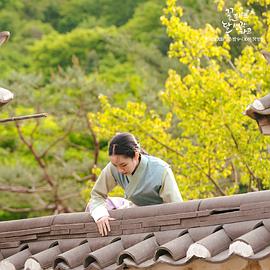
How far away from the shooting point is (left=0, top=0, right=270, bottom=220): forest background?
15.7 meters

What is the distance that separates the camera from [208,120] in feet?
51.6

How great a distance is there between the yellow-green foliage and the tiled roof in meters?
8.34

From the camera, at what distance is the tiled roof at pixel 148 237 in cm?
547

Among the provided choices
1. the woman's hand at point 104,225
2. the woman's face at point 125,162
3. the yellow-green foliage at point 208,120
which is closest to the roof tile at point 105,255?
the woman's hand at point 104,225

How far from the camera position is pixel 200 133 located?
52.0 feet

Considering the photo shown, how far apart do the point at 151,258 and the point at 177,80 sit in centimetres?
1054

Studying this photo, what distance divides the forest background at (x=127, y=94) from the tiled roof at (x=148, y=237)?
6348 mm

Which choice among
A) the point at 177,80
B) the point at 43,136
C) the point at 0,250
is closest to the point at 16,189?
the point at 43,136

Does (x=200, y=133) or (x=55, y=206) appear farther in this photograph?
(x=55, y=206)

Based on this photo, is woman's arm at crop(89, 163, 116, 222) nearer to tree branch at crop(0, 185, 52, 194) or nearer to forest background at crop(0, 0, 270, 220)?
forest background at crop(0, 0, 270, 220)

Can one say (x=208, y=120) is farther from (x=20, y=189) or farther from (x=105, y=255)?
(x=105, y=255)

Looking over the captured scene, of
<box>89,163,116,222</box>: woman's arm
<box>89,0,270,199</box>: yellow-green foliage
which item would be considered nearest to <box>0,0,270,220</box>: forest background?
<box>89,0,270,199</box>: yellow-green foliage

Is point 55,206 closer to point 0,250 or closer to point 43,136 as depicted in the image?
point 43,136

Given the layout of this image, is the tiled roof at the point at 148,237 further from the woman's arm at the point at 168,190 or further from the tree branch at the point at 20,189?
the tree branch at the point at 20,189
